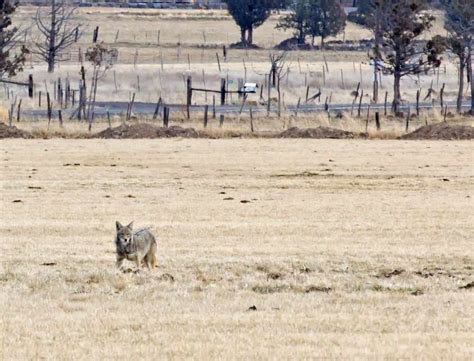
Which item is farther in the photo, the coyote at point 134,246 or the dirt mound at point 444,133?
the dirt mound at point 444,133

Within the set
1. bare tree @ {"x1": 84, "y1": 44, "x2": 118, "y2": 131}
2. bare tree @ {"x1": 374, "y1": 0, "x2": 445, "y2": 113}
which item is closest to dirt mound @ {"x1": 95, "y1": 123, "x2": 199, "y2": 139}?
bare tree @ {"x1": 84, "y1": 44, "x2": 118, "y2": 131}

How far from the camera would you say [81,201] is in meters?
25.8

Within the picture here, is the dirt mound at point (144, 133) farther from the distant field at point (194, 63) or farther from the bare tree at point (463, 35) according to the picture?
the bare tree at point (463, 35)

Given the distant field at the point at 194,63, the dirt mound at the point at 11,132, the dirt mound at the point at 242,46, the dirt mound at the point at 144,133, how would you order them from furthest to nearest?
the dirt mound at the point at 242,46
the distant field at the point at 194,63
the dirt mound at the point at 144,133
the dirt mound at the point at 11,132

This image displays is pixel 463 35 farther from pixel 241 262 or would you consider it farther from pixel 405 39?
pixel 241 262

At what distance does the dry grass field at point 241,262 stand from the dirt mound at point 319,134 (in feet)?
33.5

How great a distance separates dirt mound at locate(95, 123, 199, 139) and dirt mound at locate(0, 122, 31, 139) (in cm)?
252

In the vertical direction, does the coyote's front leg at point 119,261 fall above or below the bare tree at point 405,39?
below

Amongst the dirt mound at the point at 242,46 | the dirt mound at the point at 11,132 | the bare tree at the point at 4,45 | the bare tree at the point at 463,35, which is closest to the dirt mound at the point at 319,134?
the dirt mound at the point at 11,132

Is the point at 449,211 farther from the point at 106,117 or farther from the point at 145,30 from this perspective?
the point at 145,30

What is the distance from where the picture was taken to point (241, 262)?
54.5ft

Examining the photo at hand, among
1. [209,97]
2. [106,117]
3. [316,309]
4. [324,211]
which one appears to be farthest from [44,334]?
[209,97]

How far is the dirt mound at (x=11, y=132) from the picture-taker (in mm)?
44500

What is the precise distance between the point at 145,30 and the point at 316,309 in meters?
111
